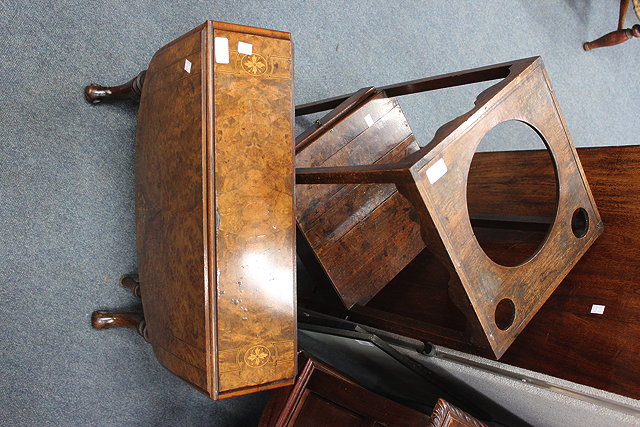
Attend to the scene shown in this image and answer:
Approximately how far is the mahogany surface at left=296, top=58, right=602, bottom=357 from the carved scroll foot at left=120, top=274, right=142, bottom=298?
546mm

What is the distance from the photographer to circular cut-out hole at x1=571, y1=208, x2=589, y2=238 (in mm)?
1472

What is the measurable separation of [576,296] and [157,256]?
3.73 feet

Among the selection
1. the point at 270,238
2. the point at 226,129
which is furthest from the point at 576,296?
the point at 226,129

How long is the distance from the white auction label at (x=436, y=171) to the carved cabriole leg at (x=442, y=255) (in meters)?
0.05

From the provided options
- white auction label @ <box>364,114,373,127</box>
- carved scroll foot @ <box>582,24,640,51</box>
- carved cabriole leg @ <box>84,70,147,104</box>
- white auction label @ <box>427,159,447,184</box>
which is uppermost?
carved scroll foot @ <box>582,24,640,51</box>

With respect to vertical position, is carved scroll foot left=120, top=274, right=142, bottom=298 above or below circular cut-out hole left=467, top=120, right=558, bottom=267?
below

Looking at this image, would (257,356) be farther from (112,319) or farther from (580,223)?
(580,223)

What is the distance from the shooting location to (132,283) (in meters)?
1.67

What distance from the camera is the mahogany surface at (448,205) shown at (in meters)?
1.16

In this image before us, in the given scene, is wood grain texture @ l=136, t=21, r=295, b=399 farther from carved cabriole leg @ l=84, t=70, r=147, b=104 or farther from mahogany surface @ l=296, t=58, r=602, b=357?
carved cabriole leg @ l=84, t=70, r=147, b=104

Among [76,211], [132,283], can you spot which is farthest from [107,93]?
[132,283]

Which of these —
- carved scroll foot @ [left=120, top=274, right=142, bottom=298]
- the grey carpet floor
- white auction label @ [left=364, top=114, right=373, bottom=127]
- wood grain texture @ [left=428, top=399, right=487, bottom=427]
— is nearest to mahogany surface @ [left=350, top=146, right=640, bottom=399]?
wood grain texture @ [left=428, top=399, right=487, bottom=427]

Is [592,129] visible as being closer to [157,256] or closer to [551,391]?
[551,391]

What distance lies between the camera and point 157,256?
4.38 feet
